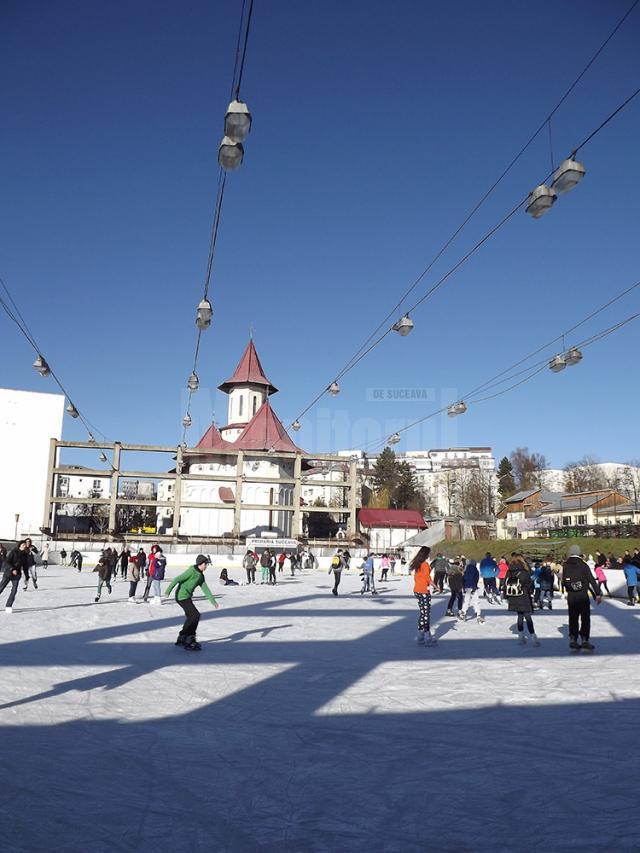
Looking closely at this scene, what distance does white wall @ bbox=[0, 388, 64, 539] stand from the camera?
67938 mm

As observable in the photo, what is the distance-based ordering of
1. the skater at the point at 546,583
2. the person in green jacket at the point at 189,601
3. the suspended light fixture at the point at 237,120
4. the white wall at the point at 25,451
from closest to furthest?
1. the suspended light fixture at the point at 237,120
2. the person in green jacket at the point at 189,601
3. the skater at the point at 546,583
4. the white wall at the point at 25,451

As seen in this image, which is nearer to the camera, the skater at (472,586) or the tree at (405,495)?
the skater at (472,586)

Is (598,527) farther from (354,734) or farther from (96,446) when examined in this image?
(96,446)

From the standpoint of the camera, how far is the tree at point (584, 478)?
320 feet

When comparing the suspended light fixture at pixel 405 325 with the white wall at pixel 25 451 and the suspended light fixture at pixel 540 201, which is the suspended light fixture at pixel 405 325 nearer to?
the suspended light fixture at pixel 540 201

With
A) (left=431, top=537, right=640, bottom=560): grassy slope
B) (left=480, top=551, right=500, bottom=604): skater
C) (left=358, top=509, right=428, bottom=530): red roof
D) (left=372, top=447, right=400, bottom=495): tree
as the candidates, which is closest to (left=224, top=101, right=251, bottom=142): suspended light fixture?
(left=480, top=551, right=500, bottom=604): skater

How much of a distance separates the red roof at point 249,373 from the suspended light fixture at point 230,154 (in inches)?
3228

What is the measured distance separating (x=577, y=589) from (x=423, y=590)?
2.35 metres

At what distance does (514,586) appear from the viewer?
1145cm

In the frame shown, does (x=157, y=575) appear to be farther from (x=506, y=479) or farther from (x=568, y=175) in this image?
(x=506, y=479)

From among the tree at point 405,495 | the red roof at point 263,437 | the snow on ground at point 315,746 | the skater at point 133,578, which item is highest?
the red roof at point 263,437

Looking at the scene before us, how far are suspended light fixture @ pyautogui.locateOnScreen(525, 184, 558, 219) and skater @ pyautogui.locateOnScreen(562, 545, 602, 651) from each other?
16.3ft

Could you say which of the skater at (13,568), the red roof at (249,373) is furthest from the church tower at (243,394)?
the skater at (13,568)

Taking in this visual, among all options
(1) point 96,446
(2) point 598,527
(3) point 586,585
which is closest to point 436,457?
(1) point 96,446
